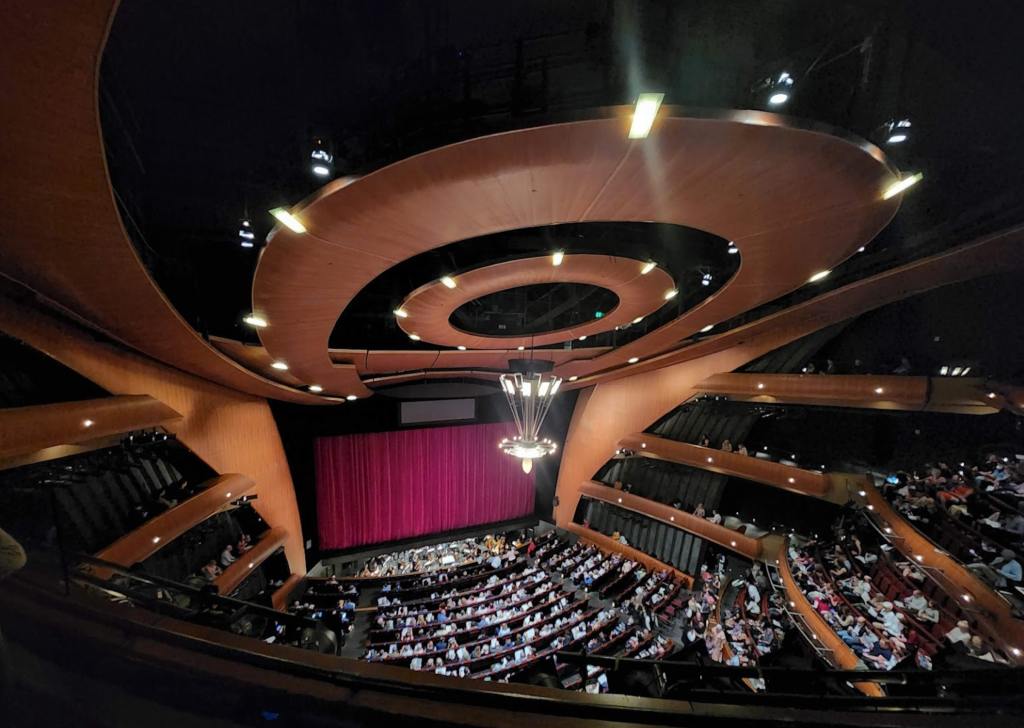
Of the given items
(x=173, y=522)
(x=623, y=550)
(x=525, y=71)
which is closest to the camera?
(x=525, y=71)

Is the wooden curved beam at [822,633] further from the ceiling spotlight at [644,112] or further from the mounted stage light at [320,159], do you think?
the mounted stage light at [320,159]

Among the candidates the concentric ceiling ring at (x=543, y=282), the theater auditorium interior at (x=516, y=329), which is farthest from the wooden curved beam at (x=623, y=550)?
the concentric ceiling ring at (x=543, y=282)

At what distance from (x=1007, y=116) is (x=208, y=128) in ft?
29.9

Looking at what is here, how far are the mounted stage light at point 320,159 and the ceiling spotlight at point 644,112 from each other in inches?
136

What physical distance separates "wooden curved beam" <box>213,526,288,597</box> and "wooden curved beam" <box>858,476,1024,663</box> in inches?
453

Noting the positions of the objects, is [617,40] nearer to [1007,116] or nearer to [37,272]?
[1007,116]

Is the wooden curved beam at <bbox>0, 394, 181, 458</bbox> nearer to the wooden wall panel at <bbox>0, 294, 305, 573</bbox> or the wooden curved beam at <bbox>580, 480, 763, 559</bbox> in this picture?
the wooden wall panel at <bbox>0, 294, 305, 573</bbox>

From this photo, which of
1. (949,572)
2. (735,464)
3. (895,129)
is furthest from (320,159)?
(735,464)

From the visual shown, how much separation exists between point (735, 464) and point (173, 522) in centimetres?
1288

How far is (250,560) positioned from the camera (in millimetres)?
9148

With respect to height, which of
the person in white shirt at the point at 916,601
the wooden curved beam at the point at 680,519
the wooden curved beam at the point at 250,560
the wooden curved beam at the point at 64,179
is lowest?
the wooden curved beam at the point at 680,519

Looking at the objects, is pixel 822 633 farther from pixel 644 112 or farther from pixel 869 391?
pixel 644 112

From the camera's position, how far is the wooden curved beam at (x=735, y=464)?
9.10m

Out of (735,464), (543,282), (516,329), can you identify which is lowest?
(735,464)
